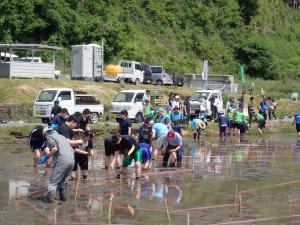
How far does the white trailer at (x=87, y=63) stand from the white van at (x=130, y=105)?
10683 millimetres

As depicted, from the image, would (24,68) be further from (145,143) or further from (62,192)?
(62,192)

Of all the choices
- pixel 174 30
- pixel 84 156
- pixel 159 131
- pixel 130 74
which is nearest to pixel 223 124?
pixel 159 131

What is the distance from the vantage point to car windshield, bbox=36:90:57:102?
31.9m

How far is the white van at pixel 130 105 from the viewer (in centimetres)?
3416

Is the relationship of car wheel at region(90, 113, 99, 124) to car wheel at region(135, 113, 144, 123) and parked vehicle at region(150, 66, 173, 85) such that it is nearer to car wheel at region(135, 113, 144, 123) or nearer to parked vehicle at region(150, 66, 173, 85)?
car wheel at region(135, 113, 144, 123)

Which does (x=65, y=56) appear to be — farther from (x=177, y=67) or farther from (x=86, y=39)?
(x=177, y=67)

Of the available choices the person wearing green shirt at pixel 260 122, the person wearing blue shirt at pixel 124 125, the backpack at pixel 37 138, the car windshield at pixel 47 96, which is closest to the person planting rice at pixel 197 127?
the person wearing green shirt at pixel 260 122

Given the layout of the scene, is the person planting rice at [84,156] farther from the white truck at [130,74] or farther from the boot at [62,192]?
the white truck at [130,74]

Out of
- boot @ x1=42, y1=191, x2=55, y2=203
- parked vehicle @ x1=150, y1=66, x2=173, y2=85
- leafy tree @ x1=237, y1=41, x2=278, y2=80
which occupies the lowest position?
boot @ x1=42, y1=191, x2=55, y2=203

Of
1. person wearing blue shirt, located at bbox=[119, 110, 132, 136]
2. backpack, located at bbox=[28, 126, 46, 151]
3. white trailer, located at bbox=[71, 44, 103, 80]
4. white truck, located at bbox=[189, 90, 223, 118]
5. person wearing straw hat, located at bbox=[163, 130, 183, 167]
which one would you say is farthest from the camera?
white trailer, located at bbox=[71, 44, 103, 80]

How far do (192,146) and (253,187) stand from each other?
34.7 feet

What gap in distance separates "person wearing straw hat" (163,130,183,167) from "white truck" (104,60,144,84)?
27.8 m

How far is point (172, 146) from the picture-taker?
18969mm

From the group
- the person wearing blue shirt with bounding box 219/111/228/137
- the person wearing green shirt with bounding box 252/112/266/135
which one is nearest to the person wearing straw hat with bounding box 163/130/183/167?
the person wearing blue shirt with bounding box 219/111/228/137
